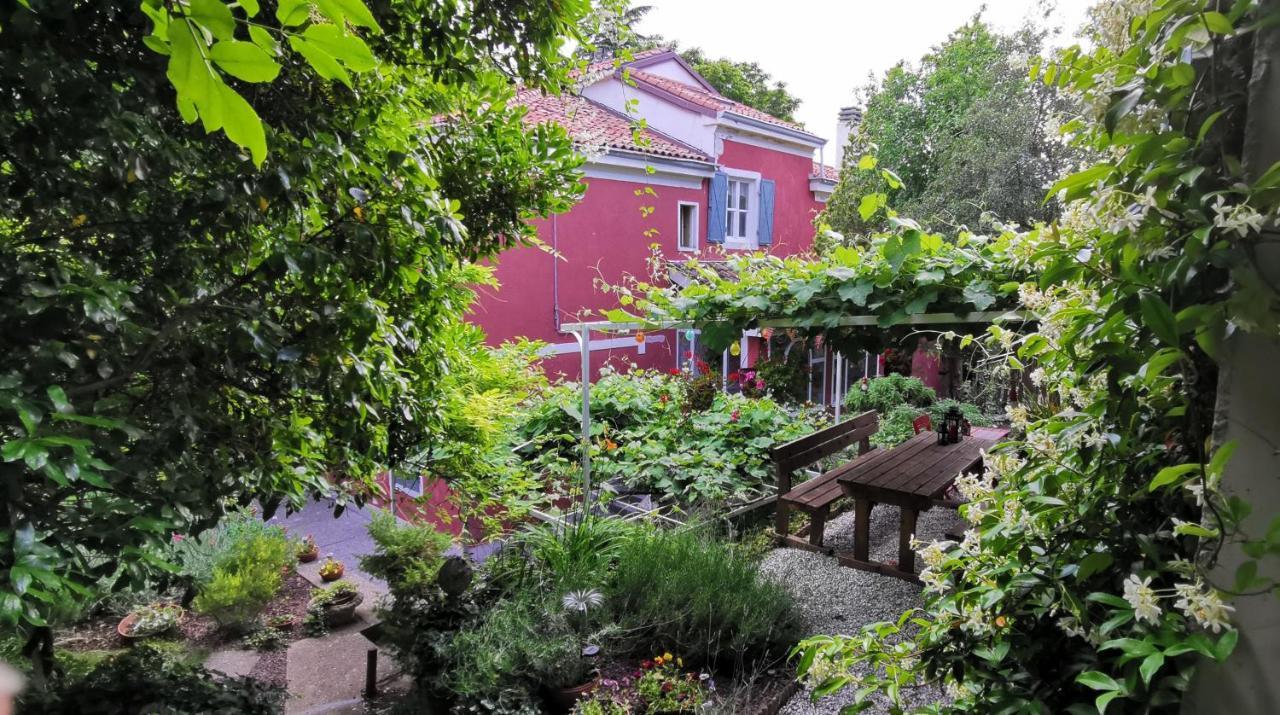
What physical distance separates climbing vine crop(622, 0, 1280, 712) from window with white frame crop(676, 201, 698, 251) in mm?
10686

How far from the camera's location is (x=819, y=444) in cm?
553

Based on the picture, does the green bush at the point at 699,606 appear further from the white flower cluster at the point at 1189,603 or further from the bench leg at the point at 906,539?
the white flower cluster at the point at 1189,603

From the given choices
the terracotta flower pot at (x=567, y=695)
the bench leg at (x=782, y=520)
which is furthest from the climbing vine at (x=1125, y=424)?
the bench leg at (x=782, y=520)

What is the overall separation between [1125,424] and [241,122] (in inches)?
49.4

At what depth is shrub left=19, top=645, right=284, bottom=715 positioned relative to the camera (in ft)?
7.37

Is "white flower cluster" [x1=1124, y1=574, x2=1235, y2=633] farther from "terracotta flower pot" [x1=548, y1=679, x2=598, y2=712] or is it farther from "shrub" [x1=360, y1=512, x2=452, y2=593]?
"shrub" [x1=360, y1=512, x2=452, y2=593]

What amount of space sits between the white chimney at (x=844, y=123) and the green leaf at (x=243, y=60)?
47.8 ft

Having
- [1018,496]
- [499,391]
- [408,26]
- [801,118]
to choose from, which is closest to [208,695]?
[499,391]

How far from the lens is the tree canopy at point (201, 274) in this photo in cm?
133

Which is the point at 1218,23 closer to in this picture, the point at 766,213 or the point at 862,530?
the point at 862,530

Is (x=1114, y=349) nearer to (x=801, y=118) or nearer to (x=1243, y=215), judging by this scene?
(x=1243, y=215)

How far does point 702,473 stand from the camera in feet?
19.3

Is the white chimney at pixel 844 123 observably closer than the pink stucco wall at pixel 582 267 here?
No

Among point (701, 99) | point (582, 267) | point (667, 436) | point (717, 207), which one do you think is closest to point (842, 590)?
point (667, 436)
